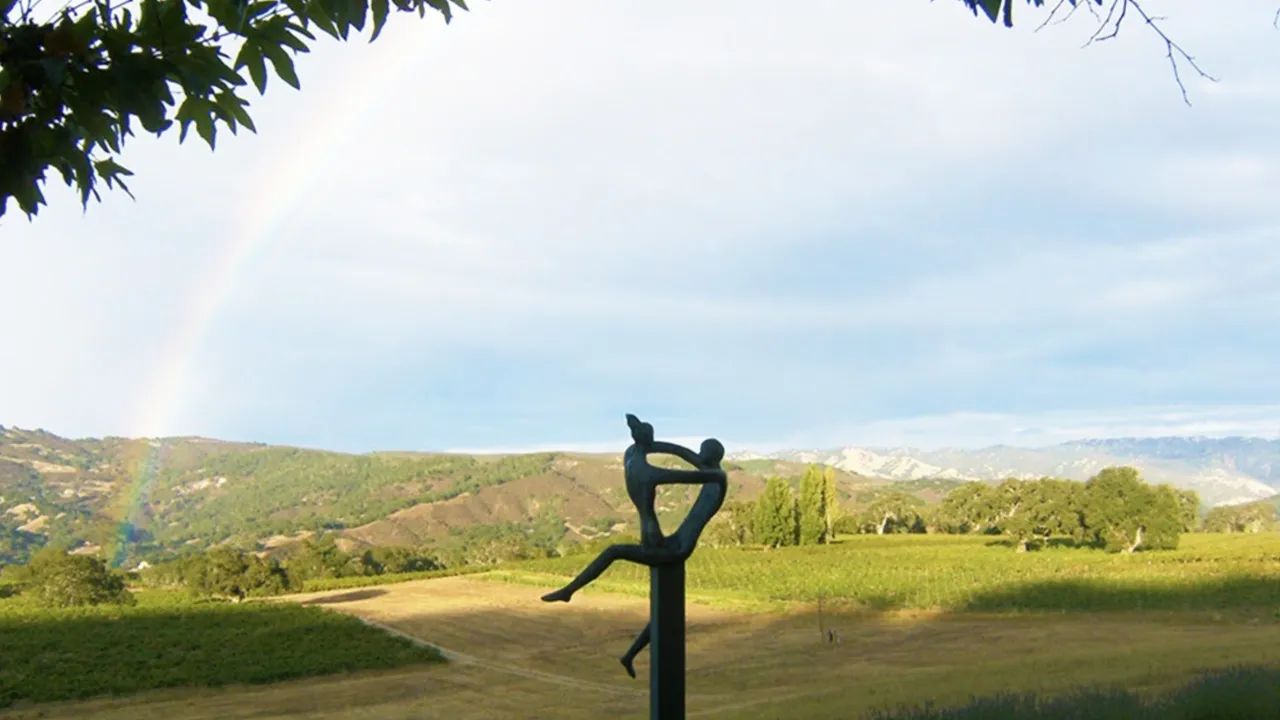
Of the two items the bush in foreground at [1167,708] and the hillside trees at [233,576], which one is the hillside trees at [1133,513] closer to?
Result: the hillside trees at [233,576]

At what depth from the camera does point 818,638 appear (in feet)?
115

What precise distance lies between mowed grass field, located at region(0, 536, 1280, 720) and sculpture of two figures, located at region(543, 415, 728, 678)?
910 cm

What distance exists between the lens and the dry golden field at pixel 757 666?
19.9 m

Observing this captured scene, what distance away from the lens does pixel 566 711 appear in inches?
937

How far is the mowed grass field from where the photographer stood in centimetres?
2147

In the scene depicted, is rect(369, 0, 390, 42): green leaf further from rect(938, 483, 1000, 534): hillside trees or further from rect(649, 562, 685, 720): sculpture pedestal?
rect(938, 483, 1000, 534): hillside trees

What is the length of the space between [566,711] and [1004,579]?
31070 millimetres

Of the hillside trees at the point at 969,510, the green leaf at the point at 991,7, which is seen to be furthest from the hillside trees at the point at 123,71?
the hillside trees at the point at 969,510

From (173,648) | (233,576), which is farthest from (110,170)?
(233,576)

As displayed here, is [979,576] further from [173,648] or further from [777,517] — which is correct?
[173,648]

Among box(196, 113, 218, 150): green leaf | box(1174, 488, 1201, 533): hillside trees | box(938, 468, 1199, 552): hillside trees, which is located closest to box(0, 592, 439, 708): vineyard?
box(196, 113, 218, 150): green leaf

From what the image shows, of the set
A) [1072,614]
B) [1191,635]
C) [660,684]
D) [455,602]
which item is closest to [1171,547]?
[1072,614]

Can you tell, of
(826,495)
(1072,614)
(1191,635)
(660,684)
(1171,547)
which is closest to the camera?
(660,684)

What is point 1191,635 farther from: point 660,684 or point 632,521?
point 632,521
